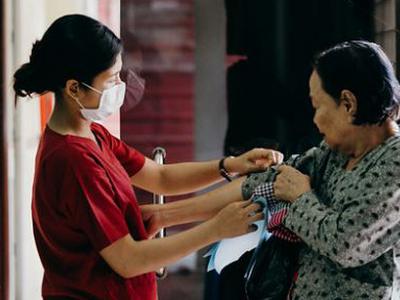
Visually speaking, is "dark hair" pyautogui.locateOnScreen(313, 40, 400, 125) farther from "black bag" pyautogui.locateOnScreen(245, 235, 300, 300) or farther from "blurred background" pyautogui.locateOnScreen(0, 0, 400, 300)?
"blurred background" pyautogui.locateOnScreen(0, 0, 400, 300)

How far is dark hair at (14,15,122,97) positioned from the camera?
186cm

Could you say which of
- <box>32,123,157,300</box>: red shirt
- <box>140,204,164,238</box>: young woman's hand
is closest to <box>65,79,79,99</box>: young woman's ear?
<box>32,123,157,300</box>: red shirt

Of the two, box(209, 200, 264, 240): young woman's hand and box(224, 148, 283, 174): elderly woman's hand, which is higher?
box(224, 148, 283, 174): elderly woman's hand

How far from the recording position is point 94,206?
182 centimetres

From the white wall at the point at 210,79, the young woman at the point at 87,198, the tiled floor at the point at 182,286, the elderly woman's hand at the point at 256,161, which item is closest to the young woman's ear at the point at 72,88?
the young woman at the point at 87,198

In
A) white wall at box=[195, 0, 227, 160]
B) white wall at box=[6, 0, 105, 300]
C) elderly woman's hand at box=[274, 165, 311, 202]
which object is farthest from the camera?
white wall at box=[6, 0, 105, 300]

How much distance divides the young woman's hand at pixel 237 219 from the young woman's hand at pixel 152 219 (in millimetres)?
364

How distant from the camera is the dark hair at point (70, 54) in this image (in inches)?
73.2

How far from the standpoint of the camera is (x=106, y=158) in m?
1.95

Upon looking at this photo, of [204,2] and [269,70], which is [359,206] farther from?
[204,2]

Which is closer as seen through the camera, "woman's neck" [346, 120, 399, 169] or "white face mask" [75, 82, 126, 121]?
"woman's neck" [346, 120, 399, 169]

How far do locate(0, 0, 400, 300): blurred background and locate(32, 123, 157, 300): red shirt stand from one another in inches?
20.6

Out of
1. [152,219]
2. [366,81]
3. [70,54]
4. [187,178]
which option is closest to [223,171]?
[187,178]

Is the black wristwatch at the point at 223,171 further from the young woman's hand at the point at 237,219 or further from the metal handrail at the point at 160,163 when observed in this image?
the young woman's hand at the point at 237,219
